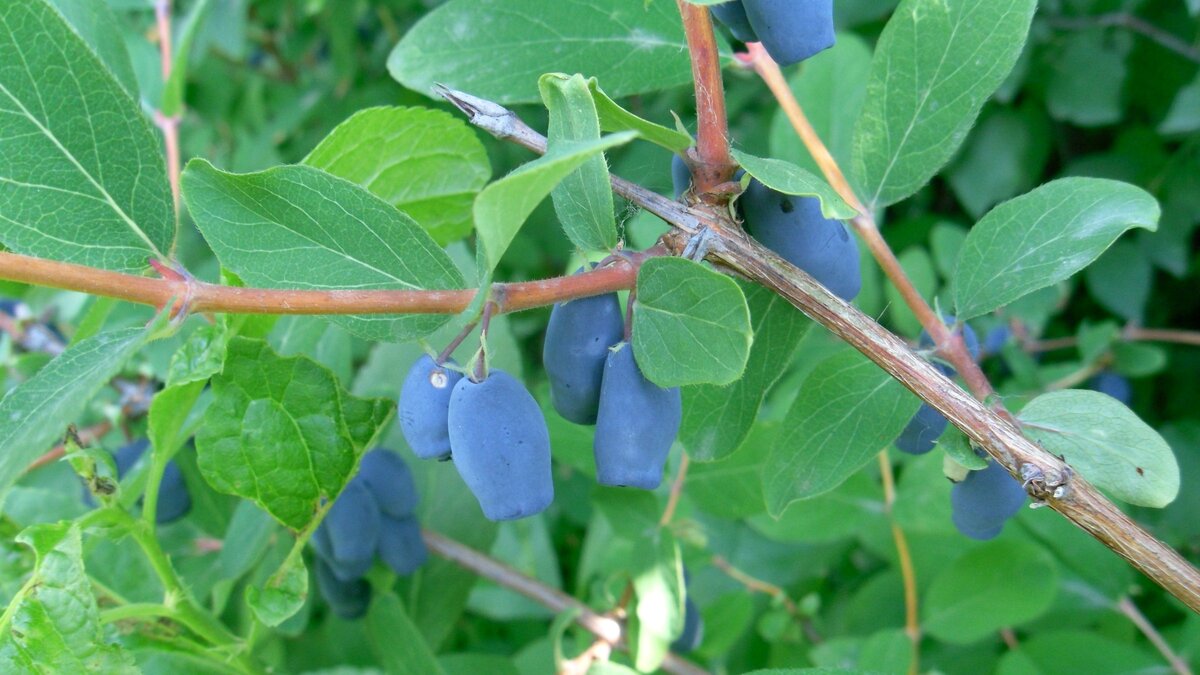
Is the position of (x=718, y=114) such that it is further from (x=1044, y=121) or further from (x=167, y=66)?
(x=1044, y=121)

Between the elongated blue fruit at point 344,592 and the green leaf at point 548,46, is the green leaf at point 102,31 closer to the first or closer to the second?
the green leaf at point 548,46

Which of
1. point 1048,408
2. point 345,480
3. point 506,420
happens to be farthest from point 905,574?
point 506,420

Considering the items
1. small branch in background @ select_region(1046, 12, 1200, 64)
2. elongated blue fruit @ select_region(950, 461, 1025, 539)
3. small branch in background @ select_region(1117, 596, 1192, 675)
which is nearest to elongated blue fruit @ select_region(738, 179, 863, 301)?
elongated blue fruit @ select_region(950, 461, 1025, 539)

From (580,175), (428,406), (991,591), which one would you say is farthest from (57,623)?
(991,591)

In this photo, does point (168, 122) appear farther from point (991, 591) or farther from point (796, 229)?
point (991, 591)

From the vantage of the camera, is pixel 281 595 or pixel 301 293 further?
pixel 281 595

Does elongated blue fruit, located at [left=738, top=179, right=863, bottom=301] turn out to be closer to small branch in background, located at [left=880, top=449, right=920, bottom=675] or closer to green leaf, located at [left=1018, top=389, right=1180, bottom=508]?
green leaf, located at [left=1018, top=389, right=1180, bottom=508]

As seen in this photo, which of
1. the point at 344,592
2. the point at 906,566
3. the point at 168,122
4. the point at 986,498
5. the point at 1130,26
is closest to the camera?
the point at 986,498

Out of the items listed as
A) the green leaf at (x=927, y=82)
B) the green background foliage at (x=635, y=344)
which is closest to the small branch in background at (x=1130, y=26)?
the green background foliage at (x=635, y=344)
